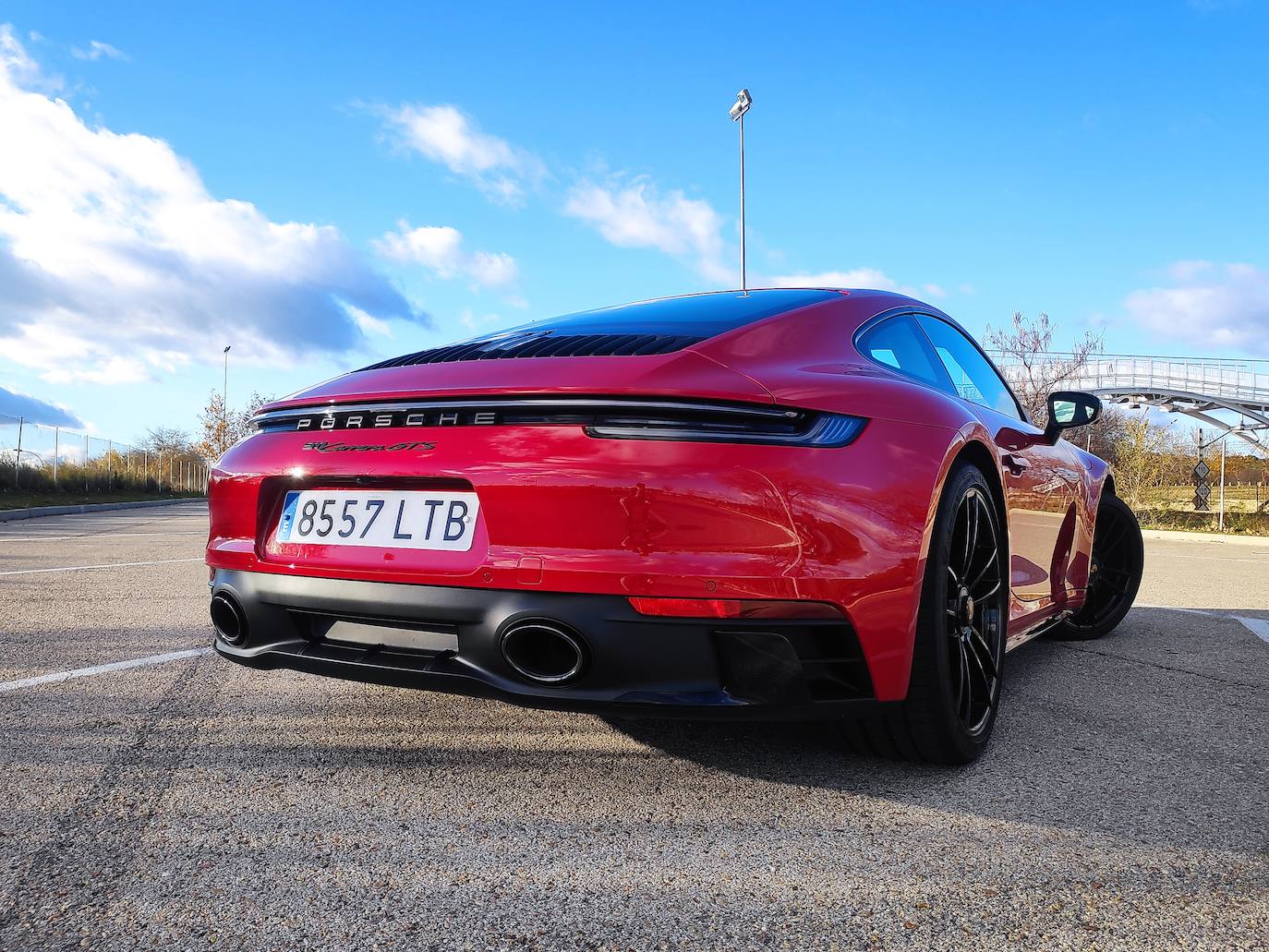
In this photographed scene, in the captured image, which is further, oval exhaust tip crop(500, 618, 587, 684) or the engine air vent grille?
the engine air vent grille

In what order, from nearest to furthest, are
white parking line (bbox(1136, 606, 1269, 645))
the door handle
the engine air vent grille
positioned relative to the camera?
1. the engine air vent grille
2. the door handle
3. white parking line (bbox(1136, 606, 1269, 645))

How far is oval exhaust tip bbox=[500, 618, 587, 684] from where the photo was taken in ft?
6.62

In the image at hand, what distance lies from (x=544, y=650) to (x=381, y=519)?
516 mm

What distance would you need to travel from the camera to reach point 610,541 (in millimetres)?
2008

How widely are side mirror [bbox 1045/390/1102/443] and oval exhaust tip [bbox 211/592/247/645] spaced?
2.99 meters

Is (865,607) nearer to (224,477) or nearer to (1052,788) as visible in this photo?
(1052,788)

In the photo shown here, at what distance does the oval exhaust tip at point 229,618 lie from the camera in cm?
247

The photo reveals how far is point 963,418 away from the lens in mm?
2643

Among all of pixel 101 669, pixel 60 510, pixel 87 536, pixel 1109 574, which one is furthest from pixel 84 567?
pixel 60 510

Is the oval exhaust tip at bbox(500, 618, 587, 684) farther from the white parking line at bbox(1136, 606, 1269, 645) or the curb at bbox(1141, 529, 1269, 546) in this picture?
the curb at bbox(1141, 529, 1269, 546)

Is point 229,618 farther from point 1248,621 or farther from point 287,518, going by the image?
point 1248,621

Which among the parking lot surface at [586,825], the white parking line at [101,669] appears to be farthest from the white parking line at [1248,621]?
the white parking line at [101,669]

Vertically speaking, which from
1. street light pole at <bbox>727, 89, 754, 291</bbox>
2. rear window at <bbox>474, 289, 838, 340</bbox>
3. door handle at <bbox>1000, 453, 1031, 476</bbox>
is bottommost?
door handle at <bbox>1000, 453, 1031, 476</bbox>

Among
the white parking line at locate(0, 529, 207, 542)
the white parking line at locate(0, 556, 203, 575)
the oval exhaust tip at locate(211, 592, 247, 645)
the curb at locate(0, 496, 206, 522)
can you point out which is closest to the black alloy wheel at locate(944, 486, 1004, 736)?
the oval exhaust tip at locate(211, 592, 247, 645)
